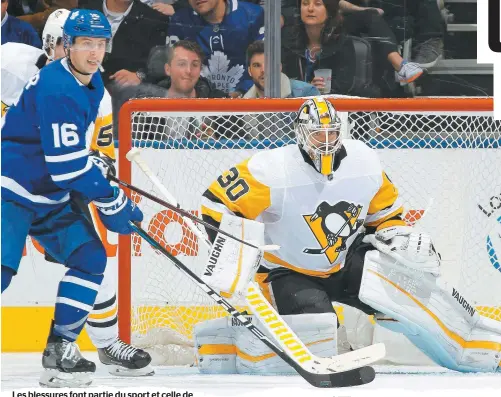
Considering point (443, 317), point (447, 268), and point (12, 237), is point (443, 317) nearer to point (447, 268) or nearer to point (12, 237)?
point (447, 268)

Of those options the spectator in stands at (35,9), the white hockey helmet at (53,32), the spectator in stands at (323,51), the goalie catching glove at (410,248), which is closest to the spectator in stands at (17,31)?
the spectator in stands at (35,9)

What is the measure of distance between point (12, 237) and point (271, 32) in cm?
135

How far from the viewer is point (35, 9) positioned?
4.70m

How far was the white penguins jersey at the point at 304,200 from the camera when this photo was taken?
390 cm

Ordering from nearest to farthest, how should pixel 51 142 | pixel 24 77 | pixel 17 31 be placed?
pixel 51 142
pixel 24 77
pixel 17 31

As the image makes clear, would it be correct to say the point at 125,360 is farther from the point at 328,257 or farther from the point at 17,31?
the point at 17,31

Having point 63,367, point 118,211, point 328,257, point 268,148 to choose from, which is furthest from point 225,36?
point 63,367

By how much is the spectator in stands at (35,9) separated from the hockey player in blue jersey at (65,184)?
1.01 meters

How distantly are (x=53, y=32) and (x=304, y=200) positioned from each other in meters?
0.94

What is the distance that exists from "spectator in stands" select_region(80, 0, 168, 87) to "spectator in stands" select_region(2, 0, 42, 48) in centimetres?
22

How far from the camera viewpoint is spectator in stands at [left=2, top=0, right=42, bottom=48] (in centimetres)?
462

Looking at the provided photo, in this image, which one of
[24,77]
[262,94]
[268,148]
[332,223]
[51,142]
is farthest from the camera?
[262,94]

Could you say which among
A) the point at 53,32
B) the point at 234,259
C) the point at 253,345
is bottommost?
the point at 253,345

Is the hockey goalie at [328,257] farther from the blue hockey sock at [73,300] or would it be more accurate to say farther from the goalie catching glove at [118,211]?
the blue hockey sock at [73,300]
